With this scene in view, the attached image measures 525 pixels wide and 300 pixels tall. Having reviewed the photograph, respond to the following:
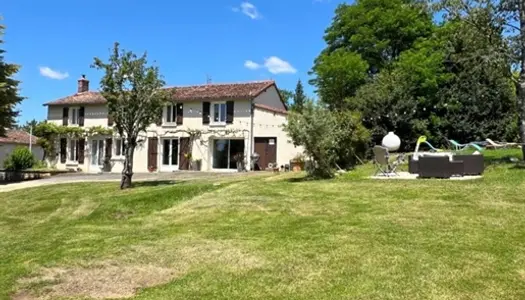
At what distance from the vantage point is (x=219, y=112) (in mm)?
31141

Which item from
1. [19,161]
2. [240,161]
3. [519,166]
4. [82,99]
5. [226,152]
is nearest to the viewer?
[519,166]

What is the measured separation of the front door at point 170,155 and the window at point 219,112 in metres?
3.02

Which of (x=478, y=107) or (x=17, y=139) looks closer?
(x=478, y=107)

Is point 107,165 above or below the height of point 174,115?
below

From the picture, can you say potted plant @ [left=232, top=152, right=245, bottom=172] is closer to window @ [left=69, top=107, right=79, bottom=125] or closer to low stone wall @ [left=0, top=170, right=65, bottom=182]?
low stone wall @ [left=0, top=170, right=65, bottom=182]

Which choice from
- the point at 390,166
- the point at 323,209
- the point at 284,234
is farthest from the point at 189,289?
the point at 390,166

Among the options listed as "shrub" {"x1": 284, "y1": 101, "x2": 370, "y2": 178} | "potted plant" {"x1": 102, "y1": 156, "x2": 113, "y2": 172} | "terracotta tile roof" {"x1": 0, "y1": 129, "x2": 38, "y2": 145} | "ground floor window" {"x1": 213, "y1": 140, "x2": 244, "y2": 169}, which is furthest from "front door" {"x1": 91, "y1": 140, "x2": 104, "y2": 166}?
"shrub" {"x1": 284, "y1": 101, "x2": 370, "y2": 178}

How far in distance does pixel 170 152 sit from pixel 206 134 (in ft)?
9.62

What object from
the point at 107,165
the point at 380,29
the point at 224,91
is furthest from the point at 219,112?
the point at 380,29

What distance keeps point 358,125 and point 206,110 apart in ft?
43.1

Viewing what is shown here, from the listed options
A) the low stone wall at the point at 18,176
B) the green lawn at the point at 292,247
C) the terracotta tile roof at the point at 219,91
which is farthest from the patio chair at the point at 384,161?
the low stone wall at the point at 18,176

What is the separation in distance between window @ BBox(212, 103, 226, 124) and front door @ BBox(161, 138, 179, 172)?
3020 millimetres

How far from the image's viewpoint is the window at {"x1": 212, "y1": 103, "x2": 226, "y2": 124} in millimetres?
30939

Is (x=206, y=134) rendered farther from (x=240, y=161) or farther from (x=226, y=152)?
(x=240, y=161)
